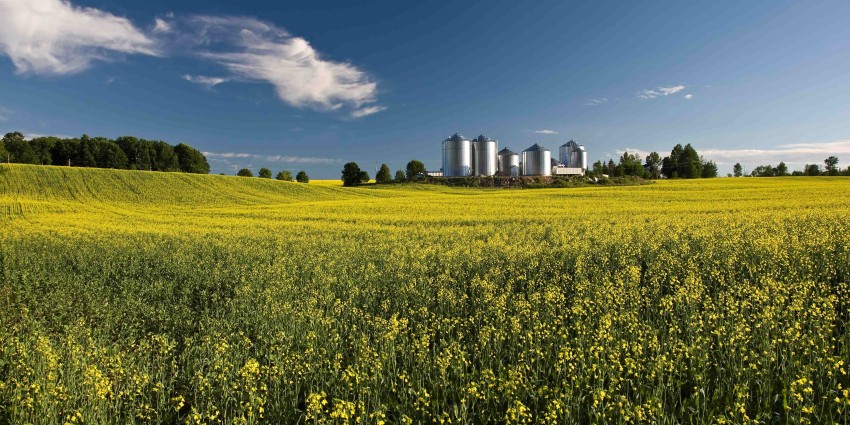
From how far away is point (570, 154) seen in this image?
126 meters

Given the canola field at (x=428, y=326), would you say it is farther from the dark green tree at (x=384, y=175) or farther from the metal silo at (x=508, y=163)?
the metal silo at (x=508, y=163)

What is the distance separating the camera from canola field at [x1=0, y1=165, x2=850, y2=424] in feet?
17.3

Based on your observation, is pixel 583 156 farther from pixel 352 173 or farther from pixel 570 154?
pixel 352 173

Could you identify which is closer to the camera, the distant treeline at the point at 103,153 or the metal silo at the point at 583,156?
the distant treeline at the point at 103,153

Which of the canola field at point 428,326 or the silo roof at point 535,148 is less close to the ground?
the silo roof at point 535,148

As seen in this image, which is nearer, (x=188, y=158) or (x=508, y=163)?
(x=508, y=163)

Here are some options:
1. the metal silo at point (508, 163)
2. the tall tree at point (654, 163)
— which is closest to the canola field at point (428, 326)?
the metal silo at point (508, 163)

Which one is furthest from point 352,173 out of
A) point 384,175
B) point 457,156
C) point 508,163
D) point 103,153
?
point 103,153

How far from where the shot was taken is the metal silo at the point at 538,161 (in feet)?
365

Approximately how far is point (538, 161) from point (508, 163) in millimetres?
7893

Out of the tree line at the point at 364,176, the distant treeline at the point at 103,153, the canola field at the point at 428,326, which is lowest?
the canola field at the point at 428,326

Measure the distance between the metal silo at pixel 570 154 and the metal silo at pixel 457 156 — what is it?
33153mm

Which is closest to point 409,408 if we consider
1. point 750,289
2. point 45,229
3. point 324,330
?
point 324,330

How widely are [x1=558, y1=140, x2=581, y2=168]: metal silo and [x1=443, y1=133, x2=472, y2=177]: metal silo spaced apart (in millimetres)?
33153
